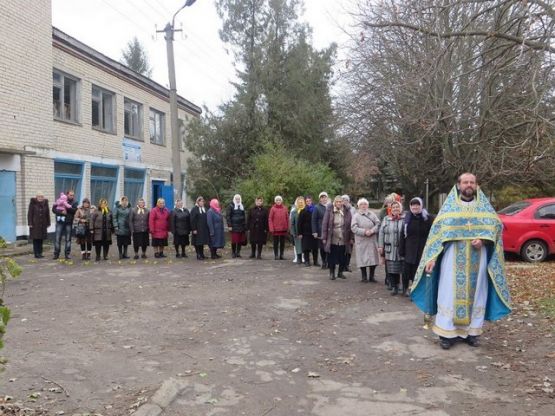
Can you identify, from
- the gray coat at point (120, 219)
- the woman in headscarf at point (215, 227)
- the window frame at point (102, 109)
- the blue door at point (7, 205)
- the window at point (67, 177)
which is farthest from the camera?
the window frame at point (102, 109)

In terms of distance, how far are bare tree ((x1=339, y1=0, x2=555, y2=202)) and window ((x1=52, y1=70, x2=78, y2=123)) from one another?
983 cm

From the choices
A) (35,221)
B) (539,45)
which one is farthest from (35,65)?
(539,45)

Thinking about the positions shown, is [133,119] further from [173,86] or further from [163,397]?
[163,397]

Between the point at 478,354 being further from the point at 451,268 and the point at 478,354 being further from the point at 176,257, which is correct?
the point at 176,257

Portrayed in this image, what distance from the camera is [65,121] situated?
744 inches

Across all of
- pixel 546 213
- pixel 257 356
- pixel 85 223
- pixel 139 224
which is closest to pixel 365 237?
pixel 257 356

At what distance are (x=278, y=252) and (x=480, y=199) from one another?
924 cm

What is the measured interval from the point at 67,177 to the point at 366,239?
12.6m

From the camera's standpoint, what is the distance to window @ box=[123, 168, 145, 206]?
23688 millimetres

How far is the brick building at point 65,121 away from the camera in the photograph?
15.8m

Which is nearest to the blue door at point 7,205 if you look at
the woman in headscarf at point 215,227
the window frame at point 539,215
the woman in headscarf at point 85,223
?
the woman in headscarf at point 85,223

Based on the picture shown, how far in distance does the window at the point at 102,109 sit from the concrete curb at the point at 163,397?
17766mm

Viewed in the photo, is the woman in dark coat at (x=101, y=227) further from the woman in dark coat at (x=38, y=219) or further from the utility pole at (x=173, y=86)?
the utility pole at (x=173, y=86)

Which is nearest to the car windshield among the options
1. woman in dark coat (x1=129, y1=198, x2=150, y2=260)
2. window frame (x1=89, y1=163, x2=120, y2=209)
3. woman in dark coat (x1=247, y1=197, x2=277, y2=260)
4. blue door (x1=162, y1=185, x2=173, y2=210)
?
woman in dark coat (x1=247, y1=197, x2=277, y2=260)
